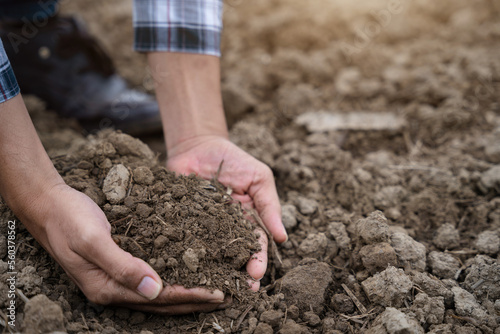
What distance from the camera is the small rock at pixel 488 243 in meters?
1.54

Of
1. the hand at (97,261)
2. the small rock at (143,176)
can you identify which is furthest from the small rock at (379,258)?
the small rock at (143,176)

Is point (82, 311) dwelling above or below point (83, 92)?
below

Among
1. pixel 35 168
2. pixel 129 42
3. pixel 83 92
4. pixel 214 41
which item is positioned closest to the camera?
pixel 35 168

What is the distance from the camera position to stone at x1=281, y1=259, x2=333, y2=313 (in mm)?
1375

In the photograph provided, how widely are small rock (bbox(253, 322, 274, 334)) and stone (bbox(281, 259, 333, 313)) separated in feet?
0.49

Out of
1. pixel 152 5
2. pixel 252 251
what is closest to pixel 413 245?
pixel 252 251

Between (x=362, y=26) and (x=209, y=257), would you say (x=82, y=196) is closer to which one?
(x=209, y=257)

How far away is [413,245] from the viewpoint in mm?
1499

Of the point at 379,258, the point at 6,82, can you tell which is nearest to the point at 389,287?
the point at 379,258

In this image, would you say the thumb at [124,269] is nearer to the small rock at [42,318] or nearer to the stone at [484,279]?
the small rock at [42,318]

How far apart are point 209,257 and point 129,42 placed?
2.82 m

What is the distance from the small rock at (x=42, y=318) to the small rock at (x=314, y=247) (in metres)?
0.90

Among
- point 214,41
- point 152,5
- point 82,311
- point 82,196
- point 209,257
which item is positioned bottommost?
point 82,311

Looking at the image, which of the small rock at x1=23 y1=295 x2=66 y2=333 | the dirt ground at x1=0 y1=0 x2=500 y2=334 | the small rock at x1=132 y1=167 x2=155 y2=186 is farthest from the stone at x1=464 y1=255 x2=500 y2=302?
the small rock at x1=23 y1=295 x2=66 y2=333
